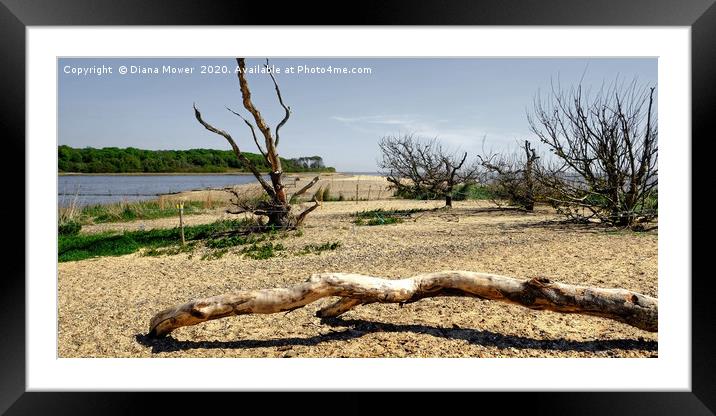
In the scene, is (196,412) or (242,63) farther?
(242,63)

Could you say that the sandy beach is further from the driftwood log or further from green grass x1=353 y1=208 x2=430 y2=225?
green grass x1=353 y1=208 x2=430 y2=225

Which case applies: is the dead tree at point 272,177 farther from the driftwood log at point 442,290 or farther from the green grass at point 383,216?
the driftwood log at point 442,290

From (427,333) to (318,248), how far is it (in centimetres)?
373

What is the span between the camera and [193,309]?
10.7ft

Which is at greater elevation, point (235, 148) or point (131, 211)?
point (235, 148)

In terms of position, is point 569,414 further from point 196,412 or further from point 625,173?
point 625,173

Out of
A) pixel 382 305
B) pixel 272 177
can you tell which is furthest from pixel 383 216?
pixel 382 305

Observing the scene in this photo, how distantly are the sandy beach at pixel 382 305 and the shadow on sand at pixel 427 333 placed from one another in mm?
10

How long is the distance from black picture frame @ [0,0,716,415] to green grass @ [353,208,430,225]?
22.2ft

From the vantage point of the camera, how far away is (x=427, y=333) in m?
3.57

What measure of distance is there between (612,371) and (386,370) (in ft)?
4.98

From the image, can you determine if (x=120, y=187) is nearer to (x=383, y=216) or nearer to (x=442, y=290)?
(x=383, y=216)
